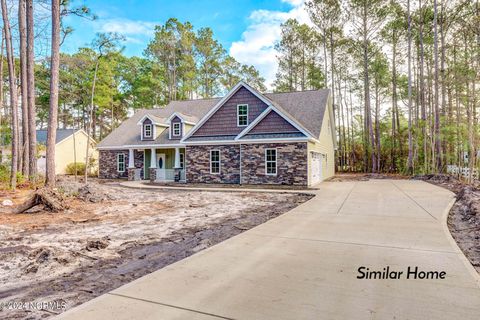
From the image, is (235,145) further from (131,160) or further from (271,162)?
(131,160)

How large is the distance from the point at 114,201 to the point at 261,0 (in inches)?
518

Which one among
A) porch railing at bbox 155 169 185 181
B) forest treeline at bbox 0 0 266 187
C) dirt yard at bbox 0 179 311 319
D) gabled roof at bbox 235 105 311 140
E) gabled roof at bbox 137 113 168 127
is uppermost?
forest treeline at bbox 0 0 266 187

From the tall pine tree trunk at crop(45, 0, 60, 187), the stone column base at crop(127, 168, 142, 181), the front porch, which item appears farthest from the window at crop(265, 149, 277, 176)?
the stone column base at crop(127, 168, 142, 181)

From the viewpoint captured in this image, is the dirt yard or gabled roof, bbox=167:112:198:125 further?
gabled roof, bbox=167:112:198:125

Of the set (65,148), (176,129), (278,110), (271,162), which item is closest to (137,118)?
(176,129)

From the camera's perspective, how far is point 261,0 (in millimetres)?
15812

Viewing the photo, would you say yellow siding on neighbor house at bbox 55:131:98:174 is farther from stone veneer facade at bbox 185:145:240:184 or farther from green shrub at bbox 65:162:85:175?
stone veneer facade at bbox 185:145:240:184

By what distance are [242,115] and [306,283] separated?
15.0 m

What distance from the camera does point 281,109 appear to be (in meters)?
17.3

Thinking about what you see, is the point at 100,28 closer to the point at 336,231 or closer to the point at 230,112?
the point at 230,112

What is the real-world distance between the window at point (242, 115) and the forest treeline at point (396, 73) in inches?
451

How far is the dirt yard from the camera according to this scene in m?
3.49

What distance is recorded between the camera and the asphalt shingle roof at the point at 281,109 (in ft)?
63.5

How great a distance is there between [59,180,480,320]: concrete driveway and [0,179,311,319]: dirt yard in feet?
1.94
